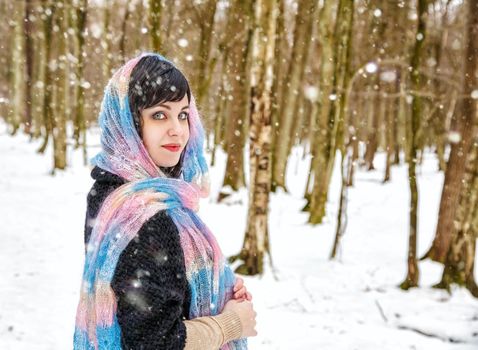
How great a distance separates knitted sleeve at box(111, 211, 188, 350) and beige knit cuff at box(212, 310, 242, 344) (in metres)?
0.23

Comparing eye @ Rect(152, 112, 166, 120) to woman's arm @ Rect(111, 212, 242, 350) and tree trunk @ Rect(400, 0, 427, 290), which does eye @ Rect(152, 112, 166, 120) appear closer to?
woman's arm @ Rect(111, 212, 242, 350)

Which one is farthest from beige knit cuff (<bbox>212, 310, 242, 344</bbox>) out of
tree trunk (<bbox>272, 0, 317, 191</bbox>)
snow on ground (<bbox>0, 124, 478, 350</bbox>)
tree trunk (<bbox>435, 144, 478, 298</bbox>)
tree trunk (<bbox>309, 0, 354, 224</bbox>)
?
tree trunk (<bbox>272, 0, 317, 191</bbox>)

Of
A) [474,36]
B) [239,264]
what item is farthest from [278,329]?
[474,36]

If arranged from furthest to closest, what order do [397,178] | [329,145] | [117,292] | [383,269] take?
1. [397,178]
2. [329,145]
3. [383,269]
4. [117,292]

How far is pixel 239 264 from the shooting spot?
7.49 m

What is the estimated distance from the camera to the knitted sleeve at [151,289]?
4.54 feet

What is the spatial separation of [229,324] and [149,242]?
49 centimetres

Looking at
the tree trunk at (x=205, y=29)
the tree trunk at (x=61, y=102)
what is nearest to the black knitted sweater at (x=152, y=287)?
the tree trunk at (x=205, y=29)

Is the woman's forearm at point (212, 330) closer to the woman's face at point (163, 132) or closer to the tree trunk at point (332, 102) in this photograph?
the woman's face at point (163, 132)

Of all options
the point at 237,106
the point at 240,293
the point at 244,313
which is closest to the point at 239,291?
the point at 240,293

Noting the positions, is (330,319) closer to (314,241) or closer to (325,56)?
(314,241)

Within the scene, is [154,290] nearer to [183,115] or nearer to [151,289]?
[151,289]

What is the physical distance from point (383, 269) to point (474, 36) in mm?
4113

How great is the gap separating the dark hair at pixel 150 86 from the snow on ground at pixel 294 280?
3780 millimetres
